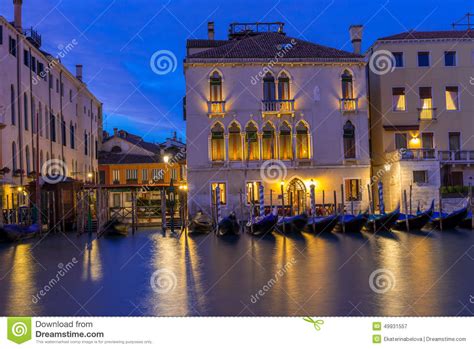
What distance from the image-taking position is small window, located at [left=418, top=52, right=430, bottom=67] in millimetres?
22625

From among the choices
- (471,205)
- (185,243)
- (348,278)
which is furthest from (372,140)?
(348,278)

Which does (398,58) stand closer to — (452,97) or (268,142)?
(452,97)

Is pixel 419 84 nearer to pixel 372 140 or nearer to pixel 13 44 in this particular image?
pixel 372 140

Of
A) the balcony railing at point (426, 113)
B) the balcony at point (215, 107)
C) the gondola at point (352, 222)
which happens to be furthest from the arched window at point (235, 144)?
the balcony railing at point (426, 113)

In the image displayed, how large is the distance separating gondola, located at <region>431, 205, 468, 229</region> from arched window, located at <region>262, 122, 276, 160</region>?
6.03 metres

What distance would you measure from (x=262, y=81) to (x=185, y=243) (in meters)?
7.73

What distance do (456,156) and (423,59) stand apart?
13.0 feet

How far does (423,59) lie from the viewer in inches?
892

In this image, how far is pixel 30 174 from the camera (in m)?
20.8

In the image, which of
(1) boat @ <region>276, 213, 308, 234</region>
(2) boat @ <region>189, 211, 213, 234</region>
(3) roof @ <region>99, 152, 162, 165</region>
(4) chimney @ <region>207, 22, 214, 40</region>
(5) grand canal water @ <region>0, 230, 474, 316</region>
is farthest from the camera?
(3) roof @ <region>99, 152, 162, 165</region>

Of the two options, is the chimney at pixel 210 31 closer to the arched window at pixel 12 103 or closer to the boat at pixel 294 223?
the arched window at pixel 12 103

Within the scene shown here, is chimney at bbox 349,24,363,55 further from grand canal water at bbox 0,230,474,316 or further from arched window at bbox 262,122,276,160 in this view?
grand canal water at bbox 0,230,474,316

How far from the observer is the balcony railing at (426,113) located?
22423mm

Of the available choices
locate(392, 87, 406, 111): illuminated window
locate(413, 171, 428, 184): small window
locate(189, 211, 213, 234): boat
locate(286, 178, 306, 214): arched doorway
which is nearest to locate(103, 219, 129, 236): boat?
locate(189, 211, 213, 234): boat
